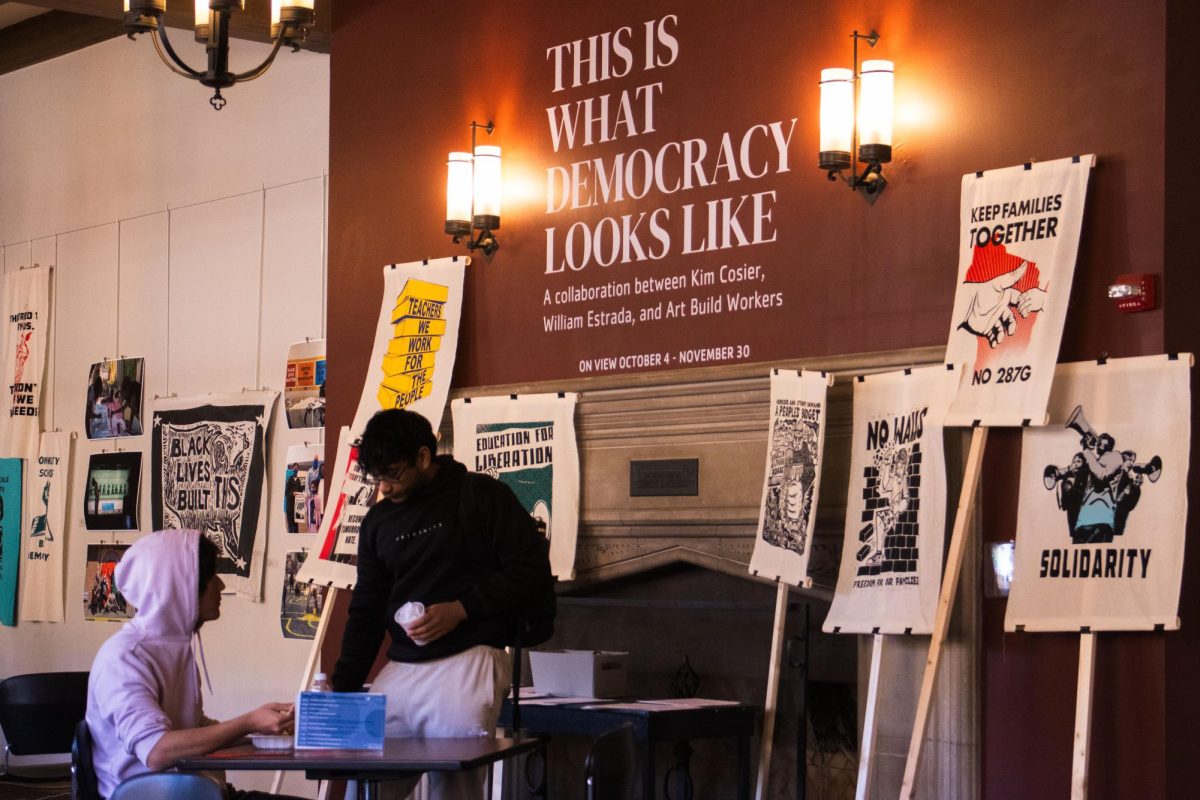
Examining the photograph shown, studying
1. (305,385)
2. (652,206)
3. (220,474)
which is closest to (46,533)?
(220,474)

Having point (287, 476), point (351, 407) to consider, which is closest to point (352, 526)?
point (351, 407)

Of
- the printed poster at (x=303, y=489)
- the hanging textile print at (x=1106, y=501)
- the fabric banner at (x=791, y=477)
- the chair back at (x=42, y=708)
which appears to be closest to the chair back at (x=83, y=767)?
the chair back at (x=42, y=708)

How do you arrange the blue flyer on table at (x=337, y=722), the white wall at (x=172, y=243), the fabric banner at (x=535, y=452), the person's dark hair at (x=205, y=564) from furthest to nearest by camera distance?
the white wall at (x=172, y=243)
the fabric banner at (x=535, y=452)
the person's dark hair at (x=205, y=564)
the blue flyer on table at (x=337, y=722)

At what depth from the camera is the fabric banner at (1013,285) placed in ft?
14.5

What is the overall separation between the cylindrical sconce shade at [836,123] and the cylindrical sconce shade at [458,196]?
1.79 metres

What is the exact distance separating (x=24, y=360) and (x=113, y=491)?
1394 millimetres

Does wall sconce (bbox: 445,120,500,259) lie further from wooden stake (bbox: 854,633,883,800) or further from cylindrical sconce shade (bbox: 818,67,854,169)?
wooden stake (bbox: 854,633,883,800)

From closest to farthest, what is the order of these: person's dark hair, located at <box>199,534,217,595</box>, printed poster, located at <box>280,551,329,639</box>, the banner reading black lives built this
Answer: person's dark hair, located at <box>199,534,217,595</box>
the banner reading black lives built this
printed poster, located at <box>280,551,329,639</box>

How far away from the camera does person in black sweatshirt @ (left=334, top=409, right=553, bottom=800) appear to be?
413 cm

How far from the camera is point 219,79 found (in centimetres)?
493

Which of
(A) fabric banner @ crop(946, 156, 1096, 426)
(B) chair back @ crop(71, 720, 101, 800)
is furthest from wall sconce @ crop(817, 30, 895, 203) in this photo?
(B) chair back @ crop(71, 720, 101, 800)

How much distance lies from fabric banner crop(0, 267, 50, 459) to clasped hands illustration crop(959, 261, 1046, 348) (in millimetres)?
6830

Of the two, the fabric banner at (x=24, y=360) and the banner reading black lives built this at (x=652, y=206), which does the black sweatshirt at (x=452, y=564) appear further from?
the fabric banner at (x=24, y=360)

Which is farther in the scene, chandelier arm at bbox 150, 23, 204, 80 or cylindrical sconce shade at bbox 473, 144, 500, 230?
cylindrical sconce shade at bbox 473, 144, 500, 230
